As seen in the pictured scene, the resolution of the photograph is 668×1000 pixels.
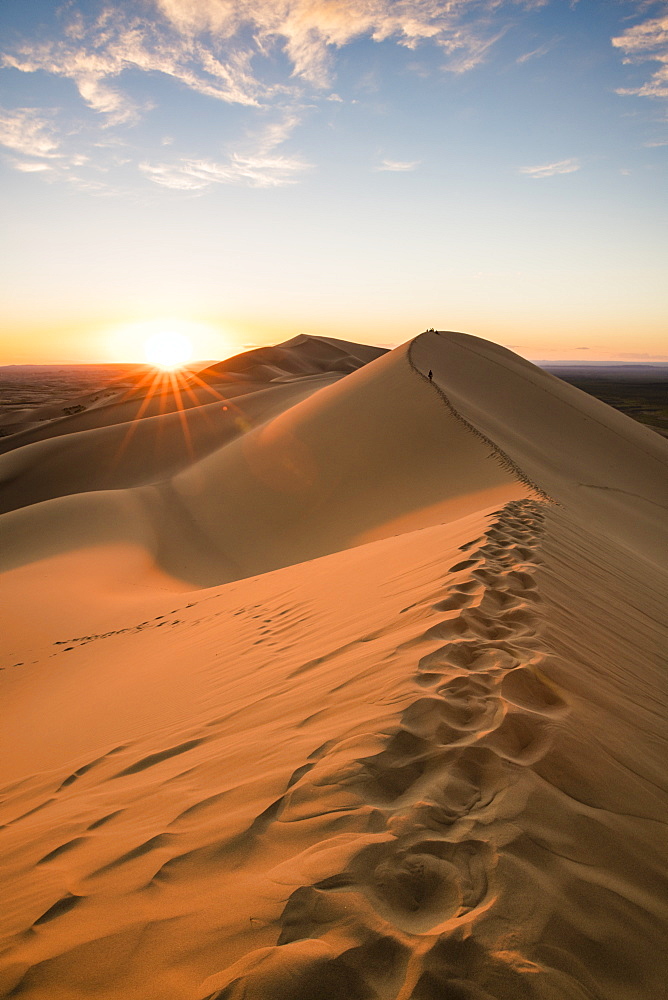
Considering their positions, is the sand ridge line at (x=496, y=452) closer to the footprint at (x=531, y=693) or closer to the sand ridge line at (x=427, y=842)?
the footprint at (x=531, y=693)

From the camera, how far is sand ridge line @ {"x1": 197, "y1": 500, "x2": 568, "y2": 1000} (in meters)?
1.30

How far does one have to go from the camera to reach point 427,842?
1.68 m

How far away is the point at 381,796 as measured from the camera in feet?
6.19

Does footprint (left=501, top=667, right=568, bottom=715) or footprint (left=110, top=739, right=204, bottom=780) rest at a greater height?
footprint (left=501, top=667, right=568, bottom=715)

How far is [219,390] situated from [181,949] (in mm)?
41287

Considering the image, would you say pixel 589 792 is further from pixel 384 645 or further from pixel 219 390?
pixel 219 390

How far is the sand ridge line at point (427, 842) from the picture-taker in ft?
4.25

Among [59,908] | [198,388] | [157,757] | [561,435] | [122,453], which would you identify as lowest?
[122,453]

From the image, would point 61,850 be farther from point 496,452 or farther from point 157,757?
point 496,452

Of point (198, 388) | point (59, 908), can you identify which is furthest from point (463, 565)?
point (198, 388)

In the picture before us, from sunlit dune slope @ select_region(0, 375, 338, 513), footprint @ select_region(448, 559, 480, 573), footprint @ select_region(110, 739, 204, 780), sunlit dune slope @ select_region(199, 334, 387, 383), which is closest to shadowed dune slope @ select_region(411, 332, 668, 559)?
footprint @ select_region(448, 559, 480, 573)

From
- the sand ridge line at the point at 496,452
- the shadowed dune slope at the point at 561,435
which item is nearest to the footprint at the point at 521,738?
the sand ridge line at the point at 496,452

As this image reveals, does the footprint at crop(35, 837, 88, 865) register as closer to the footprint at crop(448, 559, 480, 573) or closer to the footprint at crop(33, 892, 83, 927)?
the footprint at crop(33, 892, 83, 927)

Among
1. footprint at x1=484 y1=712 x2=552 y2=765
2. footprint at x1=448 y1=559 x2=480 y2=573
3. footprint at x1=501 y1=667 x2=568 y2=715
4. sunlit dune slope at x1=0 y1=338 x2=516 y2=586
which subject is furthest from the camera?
sunlit dune slope at x1=0 y1=338 x2=516 y2=586
